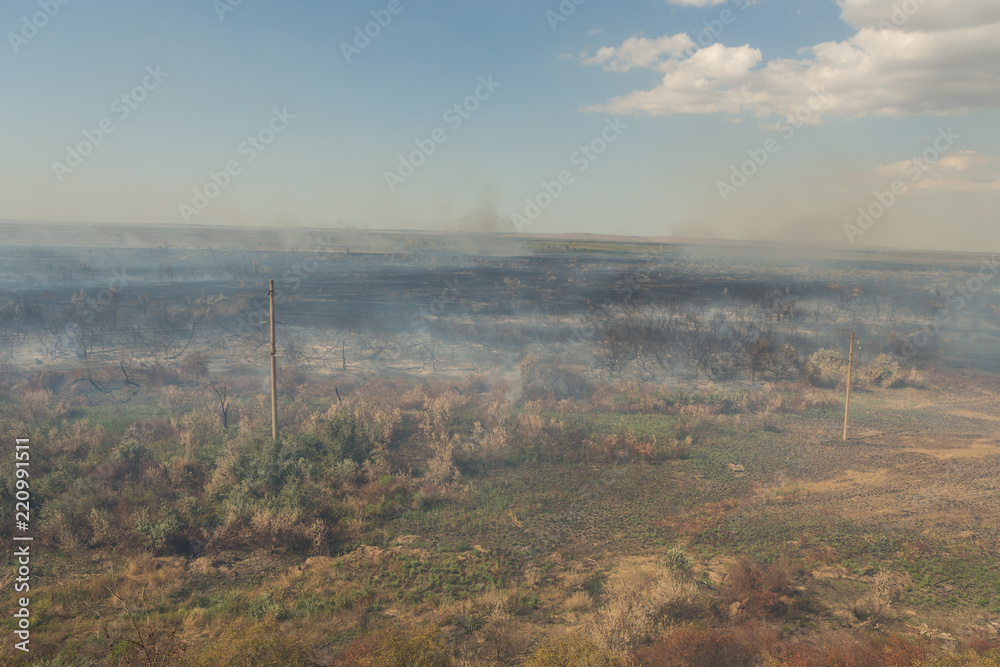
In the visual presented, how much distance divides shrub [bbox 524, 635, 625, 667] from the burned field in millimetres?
71

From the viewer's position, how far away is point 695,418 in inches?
951

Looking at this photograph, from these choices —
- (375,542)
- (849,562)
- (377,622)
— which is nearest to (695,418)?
(849,562)

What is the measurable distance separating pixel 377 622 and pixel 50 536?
29.4 ft

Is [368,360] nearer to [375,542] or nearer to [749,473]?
→ [375,542]

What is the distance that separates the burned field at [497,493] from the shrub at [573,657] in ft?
0.23

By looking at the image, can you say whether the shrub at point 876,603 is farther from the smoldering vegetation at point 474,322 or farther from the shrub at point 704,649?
the smoldering vegetation at point 474,322

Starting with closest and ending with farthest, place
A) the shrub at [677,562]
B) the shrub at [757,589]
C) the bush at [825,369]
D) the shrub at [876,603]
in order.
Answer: the shrub at [876,603]
the shrub at [757,589]
the shrub at [677,562]
the bush at [825,369]

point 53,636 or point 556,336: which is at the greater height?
point 556,336

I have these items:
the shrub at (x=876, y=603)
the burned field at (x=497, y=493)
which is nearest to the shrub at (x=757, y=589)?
the burned field at (x=497, y=493)

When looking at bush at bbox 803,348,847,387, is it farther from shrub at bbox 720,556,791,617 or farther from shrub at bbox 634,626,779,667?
shrub at bbox 634,626,779,667

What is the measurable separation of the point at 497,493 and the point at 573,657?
8846mm

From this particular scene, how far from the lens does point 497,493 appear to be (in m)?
16.8

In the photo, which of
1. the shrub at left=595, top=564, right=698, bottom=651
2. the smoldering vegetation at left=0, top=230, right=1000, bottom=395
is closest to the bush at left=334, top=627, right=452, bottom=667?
the shrub at left=595, top=564, right=698, bottom=651

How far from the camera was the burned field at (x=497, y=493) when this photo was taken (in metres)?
10.1
